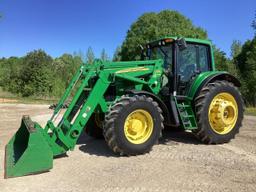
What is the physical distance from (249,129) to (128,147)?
4900mm

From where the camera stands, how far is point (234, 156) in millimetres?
6730

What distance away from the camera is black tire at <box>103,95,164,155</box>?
21.2 ft

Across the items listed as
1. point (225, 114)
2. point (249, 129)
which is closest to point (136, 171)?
point (225, 114)

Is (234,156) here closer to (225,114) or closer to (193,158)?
(193,158)

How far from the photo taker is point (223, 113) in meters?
7.88

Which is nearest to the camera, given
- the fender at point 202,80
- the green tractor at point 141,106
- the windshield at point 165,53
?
the green tractor at point 141,106

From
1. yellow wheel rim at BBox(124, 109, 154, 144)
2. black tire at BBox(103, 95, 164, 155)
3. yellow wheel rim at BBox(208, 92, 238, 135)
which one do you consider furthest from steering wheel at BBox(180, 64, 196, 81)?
yellow wheel rim at BBox(124, 109, 154, 144)

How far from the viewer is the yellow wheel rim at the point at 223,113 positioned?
7.81m

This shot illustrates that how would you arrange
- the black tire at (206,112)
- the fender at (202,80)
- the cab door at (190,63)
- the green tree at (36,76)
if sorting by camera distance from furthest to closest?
the green tree at (36,76) → the cab door at (190,63) → the fender at (202,80) → the black tire at (206,112)

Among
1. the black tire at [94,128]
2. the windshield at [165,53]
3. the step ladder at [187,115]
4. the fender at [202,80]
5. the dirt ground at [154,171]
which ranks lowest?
the dirt ground at [154,171]

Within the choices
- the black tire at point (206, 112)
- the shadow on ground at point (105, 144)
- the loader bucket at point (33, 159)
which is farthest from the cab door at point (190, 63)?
the loader bucket at point (33, 159)

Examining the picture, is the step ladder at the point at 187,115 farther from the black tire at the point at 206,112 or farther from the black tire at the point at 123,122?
the black tire at the point at 123,122

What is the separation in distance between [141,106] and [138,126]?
0.43m

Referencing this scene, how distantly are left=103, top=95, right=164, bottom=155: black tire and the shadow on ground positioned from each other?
0.44 meters
